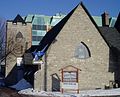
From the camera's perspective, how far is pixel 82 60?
34062 millimetres

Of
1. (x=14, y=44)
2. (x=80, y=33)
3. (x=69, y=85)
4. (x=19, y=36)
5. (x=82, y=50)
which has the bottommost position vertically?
(x=69, y=85)

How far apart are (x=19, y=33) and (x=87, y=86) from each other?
2512 centimetres

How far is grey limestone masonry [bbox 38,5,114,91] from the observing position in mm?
33062

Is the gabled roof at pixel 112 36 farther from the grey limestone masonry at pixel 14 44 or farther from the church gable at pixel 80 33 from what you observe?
the grey limestone masonry at pixel 14 44

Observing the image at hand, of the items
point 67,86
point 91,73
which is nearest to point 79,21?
point 91,73

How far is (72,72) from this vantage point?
3042 centimetres

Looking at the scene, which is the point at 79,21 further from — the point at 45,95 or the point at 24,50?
the point at 24,50

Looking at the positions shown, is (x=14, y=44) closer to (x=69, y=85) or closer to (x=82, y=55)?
(x=82, y=55)

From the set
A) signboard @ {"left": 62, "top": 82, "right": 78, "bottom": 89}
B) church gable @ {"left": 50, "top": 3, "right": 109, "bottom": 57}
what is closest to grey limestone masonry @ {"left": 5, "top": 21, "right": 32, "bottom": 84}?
church gable @ {"left": 50, "top": 3, "right": 109, "bottom": 57}

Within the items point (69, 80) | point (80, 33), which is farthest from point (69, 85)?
point (80, 33)

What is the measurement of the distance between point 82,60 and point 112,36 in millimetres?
6969

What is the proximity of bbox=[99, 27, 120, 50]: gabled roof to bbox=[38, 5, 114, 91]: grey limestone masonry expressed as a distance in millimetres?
1990

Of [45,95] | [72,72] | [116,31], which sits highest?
[116,31]

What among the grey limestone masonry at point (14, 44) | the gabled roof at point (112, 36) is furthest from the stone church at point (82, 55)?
the grey limestone masonry at point (14, 44)
